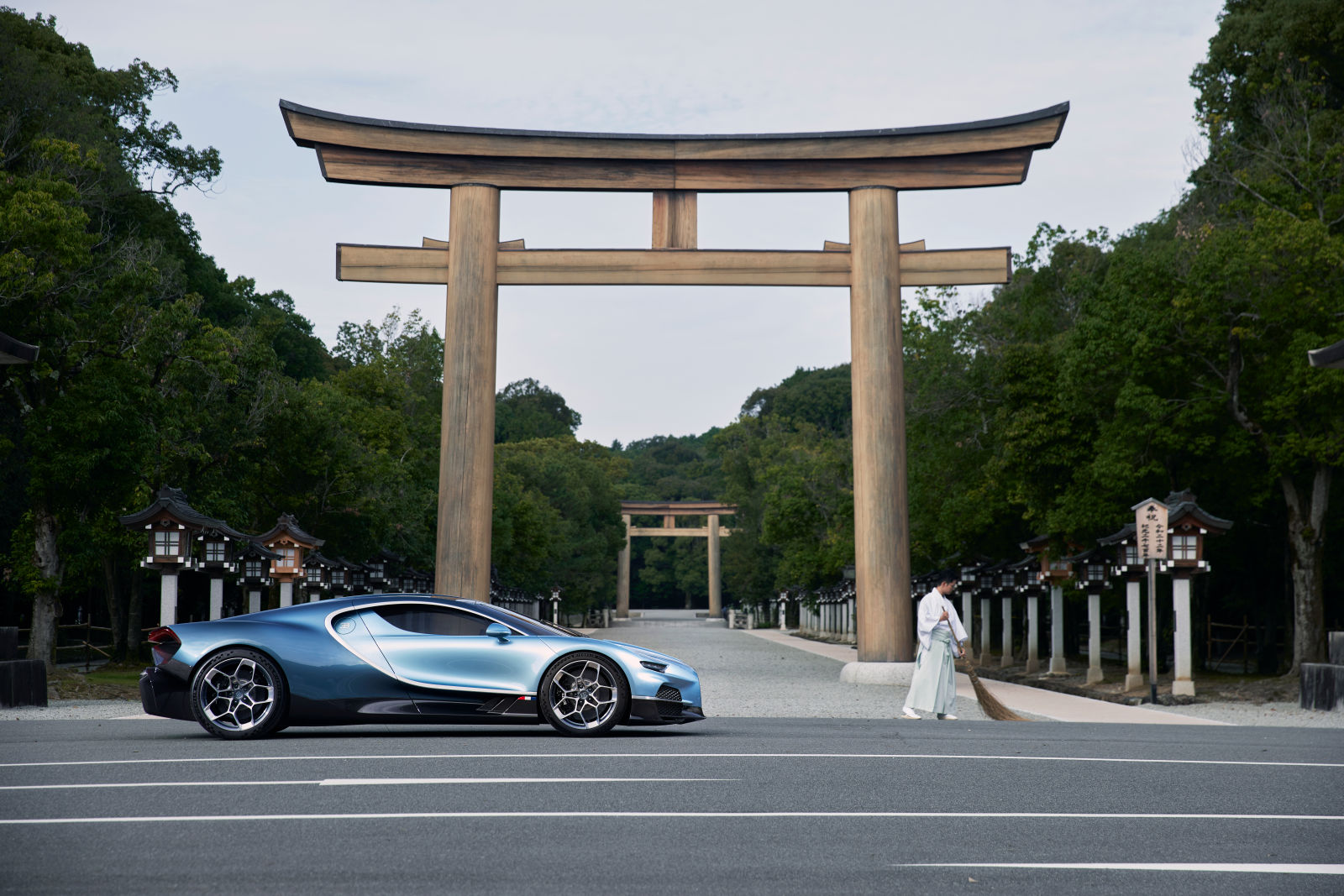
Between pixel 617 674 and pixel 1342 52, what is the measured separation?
2546cm

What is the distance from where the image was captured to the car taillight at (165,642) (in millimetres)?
10336

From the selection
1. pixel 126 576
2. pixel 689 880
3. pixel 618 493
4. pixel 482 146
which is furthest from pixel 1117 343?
pixel 618 493

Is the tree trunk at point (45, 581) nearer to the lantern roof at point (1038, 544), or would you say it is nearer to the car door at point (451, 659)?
the car door at point (451, 659)

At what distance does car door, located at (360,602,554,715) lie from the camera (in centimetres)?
1034

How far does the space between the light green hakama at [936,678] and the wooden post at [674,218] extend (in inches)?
369

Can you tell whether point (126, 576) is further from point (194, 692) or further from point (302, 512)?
point (194, 692)

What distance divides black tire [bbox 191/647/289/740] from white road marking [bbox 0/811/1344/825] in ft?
12.7

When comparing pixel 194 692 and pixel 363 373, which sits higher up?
pixel 363 373

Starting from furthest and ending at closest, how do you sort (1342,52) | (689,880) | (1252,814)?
(1342,52)
(1252,814)
(689,880)

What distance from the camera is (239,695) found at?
10305 mm

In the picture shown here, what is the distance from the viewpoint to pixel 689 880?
5.09 meters

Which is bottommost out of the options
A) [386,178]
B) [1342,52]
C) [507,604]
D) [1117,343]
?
[507,604]

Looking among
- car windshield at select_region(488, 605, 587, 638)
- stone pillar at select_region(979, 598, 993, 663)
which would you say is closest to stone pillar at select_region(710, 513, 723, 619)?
stone pillar at select_region(979, 598, 993, 663)

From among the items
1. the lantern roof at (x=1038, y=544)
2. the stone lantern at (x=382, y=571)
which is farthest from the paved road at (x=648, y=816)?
the stone lantern at (x=382, y=571)
